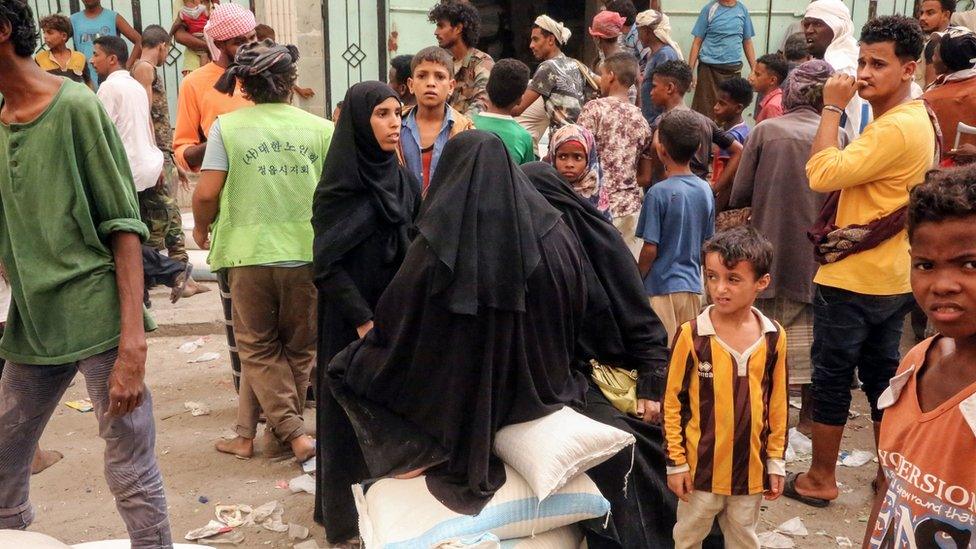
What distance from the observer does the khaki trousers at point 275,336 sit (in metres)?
4.04

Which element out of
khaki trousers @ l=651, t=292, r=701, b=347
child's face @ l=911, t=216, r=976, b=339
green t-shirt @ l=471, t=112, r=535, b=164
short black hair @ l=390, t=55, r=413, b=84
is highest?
short black hair @ l=390, t=55, r=413, b=84

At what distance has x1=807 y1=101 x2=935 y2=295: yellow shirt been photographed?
3.40 m

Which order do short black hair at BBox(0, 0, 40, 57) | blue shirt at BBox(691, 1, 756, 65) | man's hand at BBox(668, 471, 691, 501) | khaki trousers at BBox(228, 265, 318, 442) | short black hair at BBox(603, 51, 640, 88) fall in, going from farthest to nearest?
blue shirt at BBox(691, 1, 756, 65) < short black hair at BBox(603, 51, 640, 88) < khaki trousers at BBox(228, 265, 318, 442) < man's hand at BBox(668, 471, 691, 501) < short black hair at BBox(0, 0, 40, 57)

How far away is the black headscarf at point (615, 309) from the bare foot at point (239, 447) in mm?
2071

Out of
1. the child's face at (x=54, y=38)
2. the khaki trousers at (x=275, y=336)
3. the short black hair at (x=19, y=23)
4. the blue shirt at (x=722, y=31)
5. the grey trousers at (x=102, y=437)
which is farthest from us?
the blue shirt at (x=722, y=31)

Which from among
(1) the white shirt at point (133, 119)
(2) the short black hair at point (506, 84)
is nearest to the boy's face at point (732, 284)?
(2) the short black hair at point (506, 84)

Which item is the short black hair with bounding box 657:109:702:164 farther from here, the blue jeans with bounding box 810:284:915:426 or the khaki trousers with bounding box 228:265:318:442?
the khaki trousers with bounding box 228:265:318:442

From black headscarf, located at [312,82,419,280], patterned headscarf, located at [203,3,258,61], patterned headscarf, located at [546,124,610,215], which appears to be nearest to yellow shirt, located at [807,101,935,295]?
patterned headscarf, located at [546,124,610,215]

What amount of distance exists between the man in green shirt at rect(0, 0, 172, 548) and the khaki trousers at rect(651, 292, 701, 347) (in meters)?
2.45

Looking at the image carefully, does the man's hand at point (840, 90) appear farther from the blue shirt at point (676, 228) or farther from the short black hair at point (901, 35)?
the blue shirt at point (676, 228)

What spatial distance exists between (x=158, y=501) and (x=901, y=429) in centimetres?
222

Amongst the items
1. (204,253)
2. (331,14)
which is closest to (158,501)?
(204,253)

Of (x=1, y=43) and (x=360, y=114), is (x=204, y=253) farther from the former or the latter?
(x=1, y=43)

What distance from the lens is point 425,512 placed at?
2.72 metres
